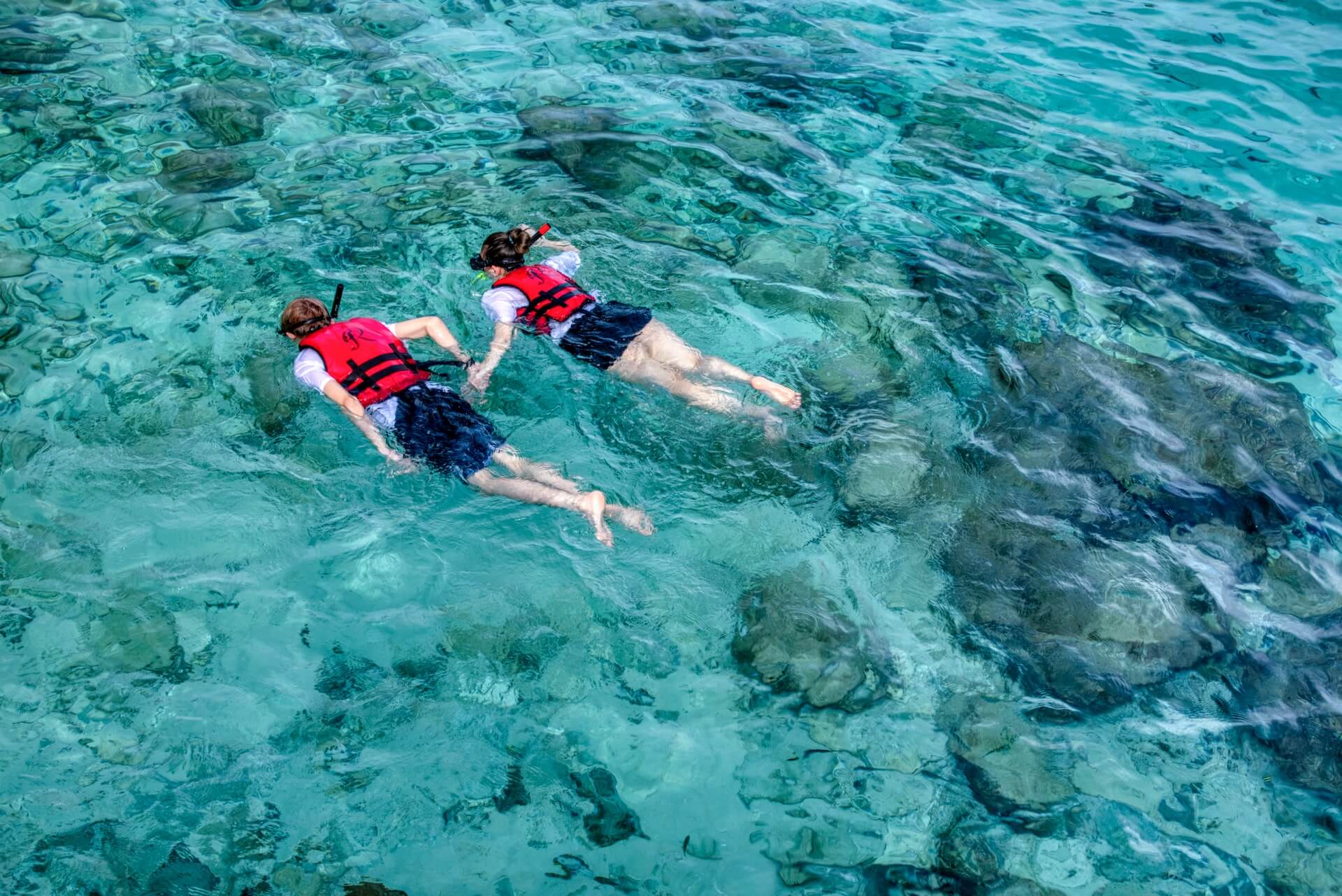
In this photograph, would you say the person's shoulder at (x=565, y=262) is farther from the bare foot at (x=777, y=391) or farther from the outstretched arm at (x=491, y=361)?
the bare foot at (x=777, y=391)

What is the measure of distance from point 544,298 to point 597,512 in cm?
212

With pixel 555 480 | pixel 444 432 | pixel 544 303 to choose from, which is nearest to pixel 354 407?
pixel 444 432

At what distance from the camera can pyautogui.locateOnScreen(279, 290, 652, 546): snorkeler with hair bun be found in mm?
6254

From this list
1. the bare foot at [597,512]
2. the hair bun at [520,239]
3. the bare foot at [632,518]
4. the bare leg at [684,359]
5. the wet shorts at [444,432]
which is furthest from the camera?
the hair bun at [520,239]

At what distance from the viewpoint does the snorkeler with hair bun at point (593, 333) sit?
704 cm

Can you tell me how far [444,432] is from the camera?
6426 mm

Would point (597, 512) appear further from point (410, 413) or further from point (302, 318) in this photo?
point (302, 318)

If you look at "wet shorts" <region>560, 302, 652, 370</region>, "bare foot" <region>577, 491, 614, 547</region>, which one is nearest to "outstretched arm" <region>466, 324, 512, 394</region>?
"wet shorts" <region>560, 302, 652, 370</region>

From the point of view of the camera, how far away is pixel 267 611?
18.9 feet

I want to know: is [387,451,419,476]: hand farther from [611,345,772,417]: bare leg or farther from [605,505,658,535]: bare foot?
[611,345,772,417]: bare leg

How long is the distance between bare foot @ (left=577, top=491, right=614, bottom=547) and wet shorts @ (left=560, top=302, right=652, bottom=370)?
4.75 ft

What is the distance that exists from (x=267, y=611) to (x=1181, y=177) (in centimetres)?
1082

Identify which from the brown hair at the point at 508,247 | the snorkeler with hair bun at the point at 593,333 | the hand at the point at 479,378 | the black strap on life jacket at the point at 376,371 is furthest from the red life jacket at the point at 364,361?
the brown hair at the point at 508,247

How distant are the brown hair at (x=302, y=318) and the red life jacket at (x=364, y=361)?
67 mm
